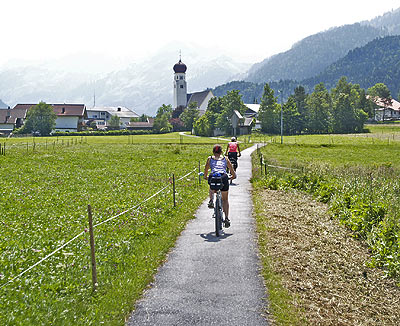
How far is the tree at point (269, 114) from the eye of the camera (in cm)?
11612

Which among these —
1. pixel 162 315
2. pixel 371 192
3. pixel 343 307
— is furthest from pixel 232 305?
pixel 371 192

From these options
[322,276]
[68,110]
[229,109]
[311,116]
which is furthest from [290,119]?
[322,276]

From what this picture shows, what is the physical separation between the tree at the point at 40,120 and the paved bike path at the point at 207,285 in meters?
126

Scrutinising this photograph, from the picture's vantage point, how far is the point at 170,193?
679 inches

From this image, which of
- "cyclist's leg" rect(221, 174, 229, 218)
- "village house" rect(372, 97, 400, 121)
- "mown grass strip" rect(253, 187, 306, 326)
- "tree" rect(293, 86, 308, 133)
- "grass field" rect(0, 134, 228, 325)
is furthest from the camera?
"village house" rect(372, 97, 400, 121)

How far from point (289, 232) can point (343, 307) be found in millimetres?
4574

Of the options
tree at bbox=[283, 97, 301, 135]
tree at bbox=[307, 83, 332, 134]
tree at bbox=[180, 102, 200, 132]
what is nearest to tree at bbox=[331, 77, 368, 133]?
tree at bbox=[307, 83, 332, 134]

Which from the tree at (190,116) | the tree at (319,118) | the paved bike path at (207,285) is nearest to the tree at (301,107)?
the tree at (319,118)

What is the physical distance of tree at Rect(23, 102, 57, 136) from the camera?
126494 mm

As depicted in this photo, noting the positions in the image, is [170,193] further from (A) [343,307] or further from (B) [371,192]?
(A) [343,307]

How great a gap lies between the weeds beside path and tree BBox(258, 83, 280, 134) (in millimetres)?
105516

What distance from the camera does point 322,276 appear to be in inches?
311

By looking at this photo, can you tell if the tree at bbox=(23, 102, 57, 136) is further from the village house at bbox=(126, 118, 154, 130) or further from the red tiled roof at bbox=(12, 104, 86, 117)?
the village house at bbox=(126, 118, 154, 130)

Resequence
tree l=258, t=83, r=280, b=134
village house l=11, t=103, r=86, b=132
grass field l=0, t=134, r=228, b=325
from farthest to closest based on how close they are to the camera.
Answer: village house l=11, t=103, r=86, b=132 < tree l=258, t=83, r=280, b=134 < grass field l=0, t=134, r=228, b=325
